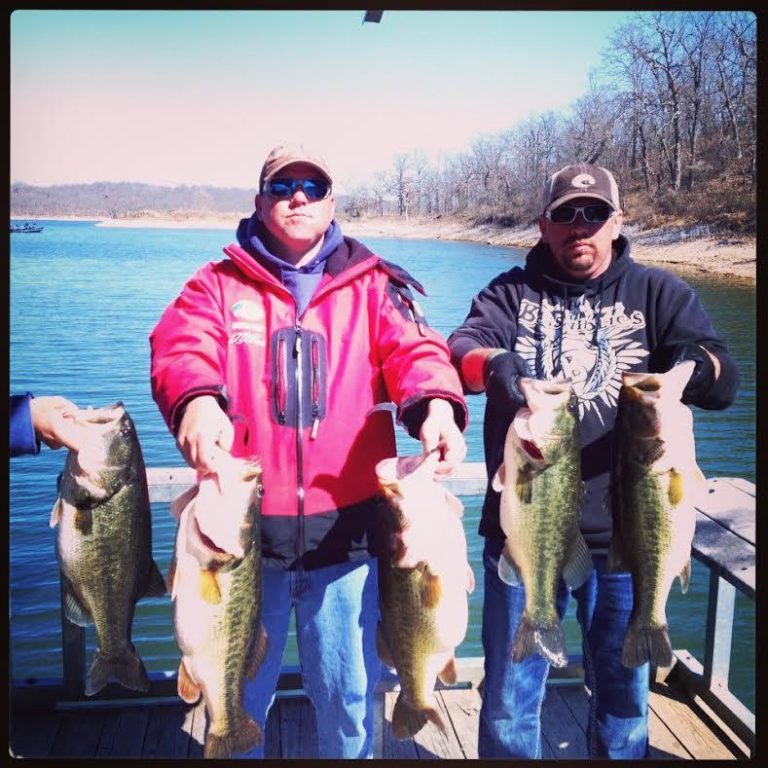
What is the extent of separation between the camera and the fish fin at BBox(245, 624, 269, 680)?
2.39m

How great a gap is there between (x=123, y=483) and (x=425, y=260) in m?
12.3

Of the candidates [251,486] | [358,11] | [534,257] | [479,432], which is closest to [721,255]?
[534,257]

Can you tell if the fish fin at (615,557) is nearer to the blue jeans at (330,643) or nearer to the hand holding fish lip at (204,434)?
the blue jeans at (330,643)

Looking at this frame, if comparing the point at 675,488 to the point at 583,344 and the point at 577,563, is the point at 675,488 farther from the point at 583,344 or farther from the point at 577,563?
the point at 583,344

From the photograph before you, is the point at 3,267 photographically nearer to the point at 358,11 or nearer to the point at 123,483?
the point at 123,483

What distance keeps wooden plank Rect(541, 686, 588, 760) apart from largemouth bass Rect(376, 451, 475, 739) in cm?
110

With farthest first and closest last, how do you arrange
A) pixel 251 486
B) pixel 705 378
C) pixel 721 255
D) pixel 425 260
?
pixel 425 260
pixel 721 255
pixel 705 378
pixel 251 486

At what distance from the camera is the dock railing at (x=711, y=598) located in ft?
9.55

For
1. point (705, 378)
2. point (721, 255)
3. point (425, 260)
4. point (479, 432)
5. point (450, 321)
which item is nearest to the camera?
point (705, 378)

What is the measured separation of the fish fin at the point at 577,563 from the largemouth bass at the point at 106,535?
1.32m

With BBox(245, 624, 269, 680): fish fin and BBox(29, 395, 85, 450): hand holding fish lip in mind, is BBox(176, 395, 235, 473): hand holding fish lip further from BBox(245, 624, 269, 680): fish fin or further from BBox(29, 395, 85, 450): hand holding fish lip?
BBox(245, 624, 269, 680): fish fin

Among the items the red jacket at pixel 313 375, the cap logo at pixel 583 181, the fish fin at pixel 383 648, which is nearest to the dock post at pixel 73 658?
the red jacket at pixel 313 375

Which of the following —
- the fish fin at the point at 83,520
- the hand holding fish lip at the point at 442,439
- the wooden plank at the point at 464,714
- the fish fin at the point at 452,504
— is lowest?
the wooden plank at the point at 464,714

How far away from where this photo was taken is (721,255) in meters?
4.70
